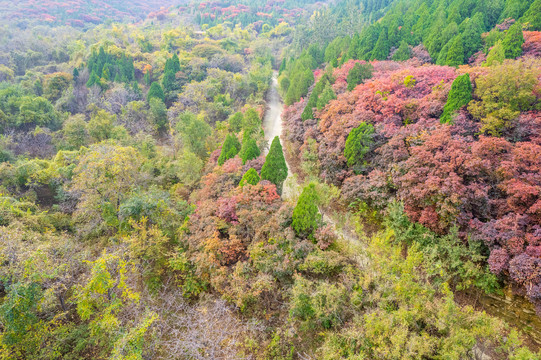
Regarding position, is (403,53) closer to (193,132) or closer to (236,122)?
(236,122)

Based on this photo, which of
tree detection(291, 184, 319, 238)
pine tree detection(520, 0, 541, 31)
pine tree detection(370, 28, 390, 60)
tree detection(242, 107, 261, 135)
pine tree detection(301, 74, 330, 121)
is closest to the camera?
tree detection(291, 184, 319, 238)

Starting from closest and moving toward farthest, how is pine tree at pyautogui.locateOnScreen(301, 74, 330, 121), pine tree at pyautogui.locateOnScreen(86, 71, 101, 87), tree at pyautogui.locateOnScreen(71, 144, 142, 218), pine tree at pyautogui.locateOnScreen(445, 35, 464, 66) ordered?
tree at pyautogui.locateOnScreen(71, 144, 142, 218), pine tree at pyautogui.locateOnScreen(445, 35, 464, 66), pine tree at pyautogui.locateOnScreen(301, 74, 330, 121), pine tree at pyautogui.locateOnScreen(86, 71, 101, 87)

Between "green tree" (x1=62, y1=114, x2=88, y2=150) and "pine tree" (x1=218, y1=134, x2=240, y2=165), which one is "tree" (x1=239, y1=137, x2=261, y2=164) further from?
"green tree" (x1=62, y1=114, x2=88, y2=150)

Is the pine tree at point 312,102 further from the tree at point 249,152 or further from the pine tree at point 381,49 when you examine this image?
the pine tree at point 381,49

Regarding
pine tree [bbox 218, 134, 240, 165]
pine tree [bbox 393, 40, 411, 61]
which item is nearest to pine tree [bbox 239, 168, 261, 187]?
pine tree [bbox 218, 134, 240, 165]

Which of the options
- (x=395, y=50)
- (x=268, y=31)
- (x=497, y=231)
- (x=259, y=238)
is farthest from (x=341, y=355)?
(x=268, y=31)

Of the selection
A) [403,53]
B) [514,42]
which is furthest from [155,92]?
[514,42]

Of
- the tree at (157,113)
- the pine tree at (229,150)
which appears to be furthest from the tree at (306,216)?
the tree at (157,113)
